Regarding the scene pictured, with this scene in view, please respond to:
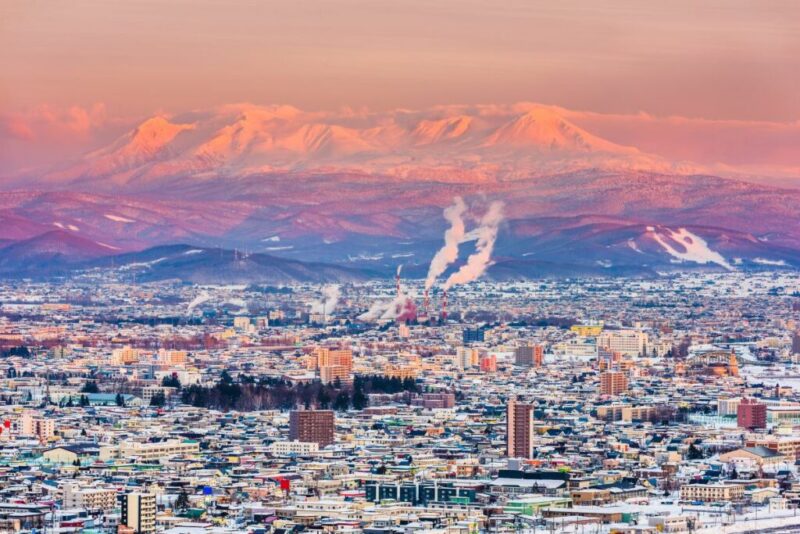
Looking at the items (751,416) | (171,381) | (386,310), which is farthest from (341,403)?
(386,310)

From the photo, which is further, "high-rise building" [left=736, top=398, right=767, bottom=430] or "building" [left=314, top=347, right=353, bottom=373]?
"building" [left=314, top=347, right=353, bottom=373]

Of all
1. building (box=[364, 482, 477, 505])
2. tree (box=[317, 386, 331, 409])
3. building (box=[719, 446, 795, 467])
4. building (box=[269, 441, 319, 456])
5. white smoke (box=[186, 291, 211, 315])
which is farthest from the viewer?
white smoke (box=[186, 291, 211, 315])

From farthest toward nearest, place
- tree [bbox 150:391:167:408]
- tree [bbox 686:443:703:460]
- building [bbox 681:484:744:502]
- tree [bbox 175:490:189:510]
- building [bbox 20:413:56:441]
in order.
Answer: tree [bbox 150:391:167:408] < building [bbox 20:413:56:441] < tree [bbox 686:443:703:460] < building [bbox 681:484:744:502] < tree [bbox 175:490:189:510]

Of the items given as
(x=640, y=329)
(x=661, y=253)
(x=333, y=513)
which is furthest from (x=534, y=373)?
(x=661, y=253)

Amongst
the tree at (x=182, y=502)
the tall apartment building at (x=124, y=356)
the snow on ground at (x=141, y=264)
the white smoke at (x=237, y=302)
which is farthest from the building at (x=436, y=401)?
the snow on ground at (x=141, y=264)

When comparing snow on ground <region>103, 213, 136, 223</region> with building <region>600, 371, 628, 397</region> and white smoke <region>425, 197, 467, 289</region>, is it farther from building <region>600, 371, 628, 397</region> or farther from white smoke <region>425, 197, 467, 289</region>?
building <region>600, 371, 628, 397</region>

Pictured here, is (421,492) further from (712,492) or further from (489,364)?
(489,364)

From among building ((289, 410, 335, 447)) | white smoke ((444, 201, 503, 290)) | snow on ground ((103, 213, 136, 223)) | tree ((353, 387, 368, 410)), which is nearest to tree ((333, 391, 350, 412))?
tree ((353, 387, 368, 410))

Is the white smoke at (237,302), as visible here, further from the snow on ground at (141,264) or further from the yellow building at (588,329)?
the yellow building at (588,329)
